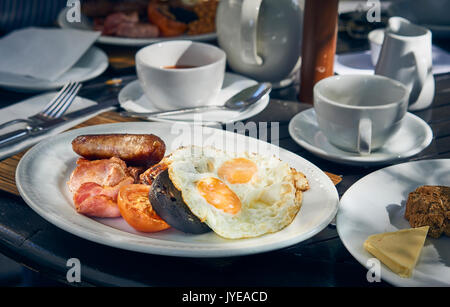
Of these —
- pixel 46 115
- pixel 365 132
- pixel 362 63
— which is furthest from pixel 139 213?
pixel 362 63

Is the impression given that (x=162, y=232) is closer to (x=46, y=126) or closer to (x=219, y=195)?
(x=219, y=195)

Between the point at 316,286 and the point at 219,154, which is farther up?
the point at 219,154

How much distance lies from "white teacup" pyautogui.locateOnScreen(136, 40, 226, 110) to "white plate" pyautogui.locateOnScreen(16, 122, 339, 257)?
0.81 ft

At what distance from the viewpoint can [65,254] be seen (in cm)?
98

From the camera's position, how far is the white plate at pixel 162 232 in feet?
2.92

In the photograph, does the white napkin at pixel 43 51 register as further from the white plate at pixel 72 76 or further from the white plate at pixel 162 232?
the white plate at pixel 162 232

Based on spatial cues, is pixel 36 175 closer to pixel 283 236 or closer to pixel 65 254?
pixel 65 254

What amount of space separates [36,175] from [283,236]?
553mm

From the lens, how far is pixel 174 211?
37.7 inches

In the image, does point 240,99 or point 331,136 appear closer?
point 331,136

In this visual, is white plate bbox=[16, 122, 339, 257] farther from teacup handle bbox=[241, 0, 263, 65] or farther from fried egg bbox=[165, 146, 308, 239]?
teacup handle bbox=[241, 0, 263, 65]

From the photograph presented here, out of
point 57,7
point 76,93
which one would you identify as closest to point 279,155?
point 76,93

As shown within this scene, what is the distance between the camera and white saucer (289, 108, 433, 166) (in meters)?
1.28

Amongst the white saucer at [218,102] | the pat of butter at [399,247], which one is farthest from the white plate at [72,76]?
the pat of butter at [399,247]
